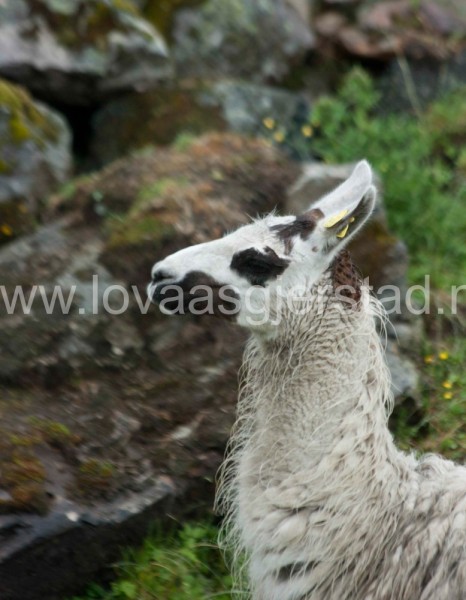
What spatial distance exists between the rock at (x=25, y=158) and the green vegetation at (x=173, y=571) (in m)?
2.16

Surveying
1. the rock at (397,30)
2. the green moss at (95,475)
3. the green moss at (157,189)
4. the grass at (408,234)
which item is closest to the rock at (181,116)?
the grass at (408,234)

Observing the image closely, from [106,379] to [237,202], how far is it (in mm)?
1224

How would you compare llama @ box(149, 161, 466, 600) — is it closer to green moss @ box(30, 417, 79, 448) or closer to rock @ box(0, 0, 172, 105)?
green moss @ box(30, 417, 79, 448)

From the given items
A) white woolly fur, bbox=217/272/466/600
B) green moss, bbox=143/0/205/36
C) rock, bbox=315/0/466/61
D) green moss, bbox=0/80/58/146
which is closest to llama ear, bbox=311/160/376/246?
white woolly fur, bbox=217/272/466/600

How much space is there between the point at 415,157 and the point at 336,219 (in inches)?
136

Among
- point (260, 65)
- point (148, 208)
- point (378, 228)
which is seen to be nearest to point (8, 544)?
point (148, 208)

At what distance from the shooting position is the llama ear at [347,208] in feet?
10.1

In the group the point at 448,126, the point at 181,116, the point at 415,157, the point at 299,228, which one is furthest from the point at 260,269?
the point at 448,126

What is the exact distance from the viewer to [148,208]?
474cm

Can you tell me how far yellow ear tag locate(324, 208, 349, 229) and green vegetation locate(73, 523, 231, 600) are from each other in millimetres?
1479

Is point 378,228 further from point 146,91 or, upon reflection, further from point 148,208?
point 146,91

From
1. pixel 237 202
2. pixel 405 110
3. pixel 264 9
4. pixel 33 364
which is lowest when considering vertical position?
pixel 33 364

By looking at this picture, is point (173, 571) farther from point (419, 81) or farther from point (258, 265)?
point (419, 81)

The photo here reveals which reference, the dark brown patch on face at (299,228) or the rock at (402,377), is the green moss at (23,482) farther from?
the rock at (402,377)
